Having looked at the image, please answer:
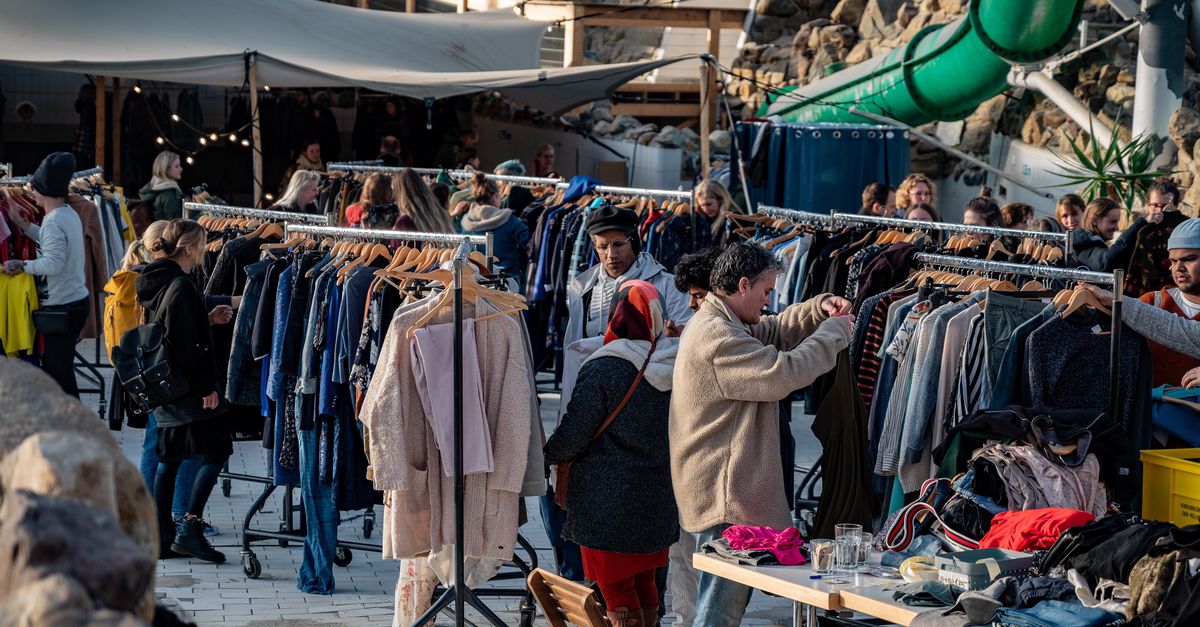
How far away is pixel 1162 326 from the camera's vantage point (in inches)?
206

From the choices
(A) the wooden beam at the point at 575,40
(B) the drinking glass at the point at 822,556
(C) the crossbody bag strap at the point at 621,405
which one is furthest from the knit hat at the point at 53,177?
(A) the wooden beam at the point at 575,40

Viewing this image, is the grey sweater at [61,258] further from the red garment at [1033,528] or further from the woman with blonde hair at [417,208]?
the red garment at [1033,528]

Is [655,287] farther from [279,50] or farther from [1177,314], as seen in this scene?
[279,50]

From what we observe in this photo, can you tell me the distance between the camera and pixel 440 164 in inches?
593

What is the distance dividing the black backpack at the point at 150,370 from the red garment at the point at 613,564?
2238 mm

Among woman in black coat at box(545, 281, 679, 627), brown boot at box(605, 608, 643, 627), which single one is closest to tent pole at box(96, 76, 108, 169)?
woman in black coat at box(545, 281, 679, 627)

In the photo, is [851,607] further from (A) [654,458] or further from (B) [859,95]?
(B) [859,95]

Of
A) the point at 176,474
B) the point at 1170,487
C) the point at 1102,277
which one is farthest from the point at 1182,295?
the point at 176,474

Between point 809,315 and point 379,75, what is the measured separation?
8.40 metres

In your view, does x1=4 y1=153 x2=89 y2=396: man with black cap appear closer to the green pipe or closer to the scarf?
the scarf

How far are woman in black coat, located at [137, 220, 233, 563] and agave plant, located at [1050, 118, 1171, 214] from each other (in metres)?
6.82

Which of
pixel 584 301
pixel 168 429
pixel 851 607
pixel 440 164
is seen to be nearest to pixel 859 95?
pixel 440 164

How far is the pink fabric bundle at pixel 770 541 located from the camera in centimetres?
421

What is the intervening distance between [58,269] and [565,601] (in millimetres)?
4906
